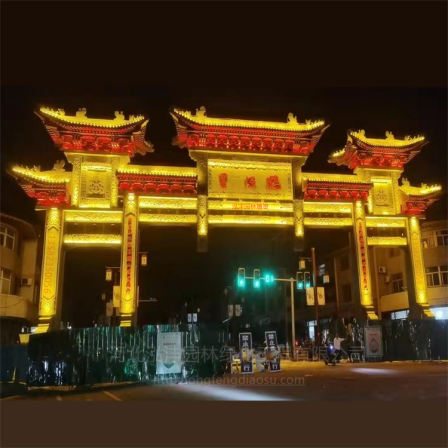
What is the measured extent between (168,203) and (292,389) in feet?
33.0

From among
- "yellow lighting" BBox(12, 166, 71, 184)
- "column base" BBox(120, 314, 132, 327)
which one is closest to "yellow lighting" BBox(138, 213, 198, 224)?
"yellow lighting" BBox(12, 166, 71, 184)

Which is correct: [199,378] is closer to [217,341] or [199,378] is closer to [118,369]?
[217,341]

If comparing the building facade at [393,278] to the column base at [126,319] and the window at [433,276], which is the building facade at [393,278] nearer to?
the window at [433,276]

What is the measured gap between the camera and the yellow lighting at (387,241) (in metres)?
20.0

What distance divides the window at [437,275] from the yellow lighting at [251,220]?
16388mm

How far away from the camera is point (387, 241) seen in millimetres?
20125

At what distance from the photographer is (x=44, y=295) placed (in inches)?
667

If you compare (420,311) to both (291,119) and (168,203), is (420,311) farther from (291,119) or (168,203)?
(168,203)

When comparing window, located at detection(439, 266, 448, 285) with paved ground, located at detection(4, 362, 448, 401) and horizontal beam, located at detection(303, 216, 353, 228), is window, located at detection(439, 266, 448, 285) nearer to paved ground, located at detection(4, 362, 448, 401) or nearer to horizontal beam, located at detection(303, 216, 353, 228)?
horizontal beam, located at detection(303, 216, 353, 228)

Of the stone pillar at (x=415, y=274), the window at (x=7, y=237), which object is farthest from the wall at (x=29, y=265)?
the stone pillar at (x=415, y=274)

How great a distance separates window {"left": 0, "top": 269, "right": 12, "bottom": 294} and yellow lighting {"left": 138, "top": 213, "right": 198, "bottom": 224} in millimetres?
11804

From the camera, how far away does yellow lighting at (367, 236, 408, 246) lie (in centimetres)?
2001

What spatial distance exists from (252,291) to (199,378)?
42.4m

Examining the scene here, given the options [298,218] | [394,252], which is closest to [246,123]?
Answer: [298,218]
